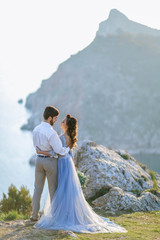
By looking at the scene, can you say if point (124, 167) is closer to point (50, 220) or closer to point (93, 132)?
point (50, 220)

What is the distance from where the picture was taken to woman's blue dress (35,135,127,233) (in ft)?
24.2

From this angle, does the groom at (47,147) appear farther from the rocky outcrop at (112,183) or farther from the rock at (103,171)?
the rock at (103,171)

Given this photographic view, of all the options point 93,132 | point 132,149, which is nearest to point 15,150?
point 93,132

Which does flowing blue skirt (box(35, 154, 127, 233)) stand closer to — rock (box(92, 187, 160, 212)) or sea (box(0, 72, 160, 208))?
rock (box(92, 187, 160, 212))

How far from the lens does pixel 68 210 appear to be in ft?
24.7

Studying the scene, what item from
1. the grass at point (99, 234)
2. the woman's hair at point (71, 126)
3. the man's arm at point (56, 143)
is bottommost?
the grass at point (99, 234)

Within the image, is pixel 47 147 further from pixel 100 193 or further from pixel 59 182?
pixel 100 193

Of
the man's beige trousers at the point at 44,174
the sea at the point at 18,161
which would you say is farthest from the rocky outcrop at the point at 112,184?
the sea at the point at 18,161

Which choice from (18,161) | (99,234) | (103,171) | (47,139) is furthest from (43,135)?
(18,161)

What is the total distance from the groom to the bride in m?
0.14

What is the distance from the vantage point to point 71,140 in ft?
26.0

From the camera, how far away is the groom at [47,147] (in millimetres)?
7250

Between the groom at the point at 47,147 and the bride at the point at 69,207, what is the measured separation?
5.5 inches

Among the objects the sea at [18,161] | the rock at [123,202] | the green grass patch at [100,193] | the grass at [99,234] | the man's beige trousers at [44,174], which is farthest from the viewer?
the sea at [18,161]
